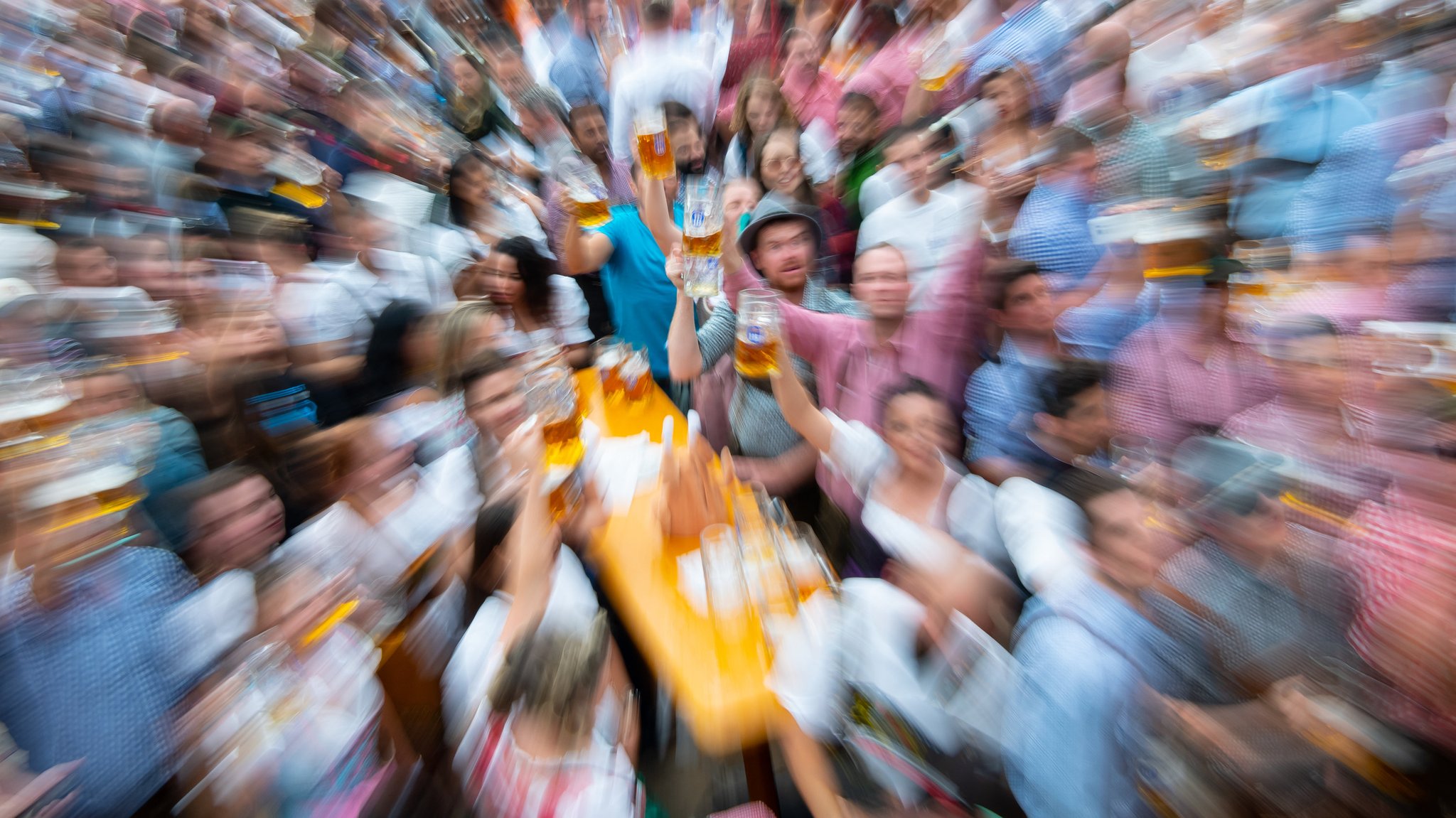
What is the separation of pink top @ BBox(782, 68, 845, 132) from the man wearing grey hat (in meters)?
1.31

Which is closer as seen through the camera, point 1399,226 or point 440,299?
point 1399,226

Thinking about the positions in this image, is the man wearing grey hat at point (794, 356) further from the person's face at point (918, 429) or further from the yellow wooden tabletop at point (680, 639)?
the person's face at point (918, 429)

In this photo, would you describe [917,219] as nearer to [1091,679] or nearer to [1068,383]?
[1068,383]

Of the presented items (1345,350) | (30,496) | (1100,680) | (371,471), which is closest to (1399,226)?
(1345,350)

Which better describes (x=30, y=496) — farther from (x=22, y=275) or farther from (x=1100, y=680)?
(x=1100, y=680)

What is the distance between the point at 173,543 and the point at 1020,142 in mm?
2789

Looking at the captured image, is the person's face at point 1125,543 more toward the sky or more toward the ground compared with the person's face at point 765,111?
more toward the ground

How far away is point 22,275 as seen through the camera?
2373 millimetres

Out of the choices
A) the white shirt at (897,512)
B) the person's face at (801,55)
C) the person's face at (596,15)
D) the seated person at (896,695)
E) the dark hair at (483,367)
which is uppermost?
the person's face at (596,15)

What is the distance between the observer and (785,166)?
8.68ft

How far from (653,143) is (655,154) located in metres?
0.04

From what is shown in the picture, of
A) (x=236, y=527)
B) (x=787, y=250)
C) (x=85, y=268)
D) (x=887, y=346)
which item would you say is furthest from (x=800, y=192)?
(x=85, y=268)

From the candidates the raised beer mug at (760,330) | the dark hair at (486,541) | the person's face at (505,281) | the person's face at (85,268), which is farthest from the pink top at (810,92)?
the person's face at (85,268)

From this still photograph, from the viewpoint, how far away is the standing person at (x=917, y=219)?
2.23 metres
